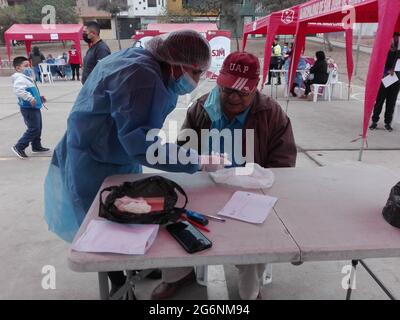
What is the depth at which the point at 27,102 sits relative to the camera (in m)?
4.26

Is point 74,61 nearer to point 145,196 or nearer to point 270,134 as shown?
point 270,134

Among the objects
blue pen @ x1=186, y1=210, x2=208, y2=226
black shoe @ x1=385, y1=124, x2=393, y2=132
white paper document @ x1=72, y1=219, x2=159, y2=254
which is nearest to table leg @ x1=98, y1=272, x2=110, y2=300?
white paper document @ x1=72, y1=219, x2=159, y2=254

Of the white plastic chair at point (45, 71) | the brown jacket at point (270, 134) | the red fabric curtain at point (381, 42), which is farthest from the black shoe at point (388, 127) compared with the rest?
the white plastic chair at point (45, 71)

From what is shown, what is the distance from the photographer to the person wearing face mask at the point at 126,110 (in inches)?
52.9

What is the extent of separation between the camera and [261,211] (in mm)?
1342

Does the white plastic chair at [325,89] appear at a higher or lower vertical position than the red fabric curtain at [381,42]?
lower

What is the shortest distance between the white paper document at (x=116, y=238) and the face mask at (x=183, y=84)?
25.3 inches

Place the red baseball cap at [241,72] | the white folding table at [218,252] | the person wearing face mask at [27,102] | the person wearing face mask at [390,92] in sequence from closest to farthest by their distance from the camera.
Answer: the white folding table at [218,252], the red baseball cap at [241,72], the person wearing face mask at [27,102], the person wearing face mask at [390,92]

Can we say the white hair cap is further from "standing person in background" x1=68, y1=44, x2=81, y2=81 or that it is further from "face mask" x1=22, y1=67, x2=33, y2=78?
"standing person in background" x1=68, y1=44, x2=81, y2=81

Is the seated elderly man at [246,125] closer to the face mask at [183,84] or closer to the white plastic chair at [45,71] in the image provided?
the face mask at [183,84]

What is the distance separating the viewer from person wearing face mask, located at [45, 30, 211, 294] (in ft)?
4.41

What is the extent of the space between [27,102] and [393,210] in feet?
13.6
